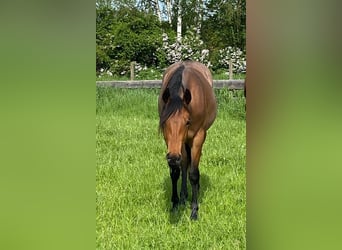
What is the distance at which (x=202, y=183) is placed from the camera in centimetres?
114

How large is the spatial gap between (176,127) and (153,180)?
0.79 ft

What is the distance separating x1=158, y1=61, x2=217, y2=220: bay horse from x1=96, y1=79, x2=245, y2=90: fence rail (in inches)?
1.1

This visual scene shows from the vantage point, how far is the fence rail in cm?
93

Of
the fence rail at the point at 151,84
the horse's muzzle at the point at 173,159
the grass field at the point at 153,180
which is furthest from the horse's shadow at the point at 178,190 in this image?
the fence rail at the point at 151,84

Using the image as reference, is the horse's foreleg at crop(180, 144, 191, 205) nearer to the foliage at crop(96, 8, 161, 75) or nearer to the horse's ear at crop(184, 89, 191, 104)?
the horse's ear at crop(184, 89, 191, 104)

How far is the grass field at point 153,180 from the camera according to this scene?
37.7 inches

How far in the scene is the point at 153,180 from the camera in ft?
3.81

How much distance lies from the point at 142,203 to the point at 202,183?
189 mm

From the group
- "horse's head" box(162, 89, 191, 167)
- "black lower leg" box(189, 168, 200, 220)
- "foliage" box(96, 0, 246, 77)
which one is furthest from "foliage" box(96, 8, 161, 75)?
"black lower leg" box(189, 168, 200, 220)
